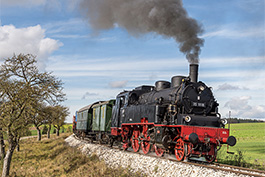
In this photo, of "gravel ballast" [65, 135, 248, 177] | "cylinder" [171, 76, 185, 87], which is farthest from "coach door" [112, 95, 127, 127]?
"cylinder" [171, 76, 185, 87]

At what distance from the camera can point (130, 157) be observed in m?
12.8

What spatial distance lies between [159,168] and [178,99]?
3.04 m

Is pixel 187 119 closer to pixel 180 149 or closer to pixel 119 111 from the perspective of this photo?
pixel 180 149

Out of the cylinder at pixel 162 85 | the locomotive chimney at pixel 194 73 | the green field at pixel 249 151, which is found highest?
the locomotive chimney at pixel 194 73

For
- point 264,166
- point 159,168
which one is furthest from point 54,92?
point 264,166

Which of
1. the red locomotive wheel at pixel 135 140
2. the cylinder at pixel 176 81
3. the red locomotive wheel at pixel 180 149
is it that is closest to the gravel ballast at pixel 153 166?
the red locomotive wheel at pixel 180 149

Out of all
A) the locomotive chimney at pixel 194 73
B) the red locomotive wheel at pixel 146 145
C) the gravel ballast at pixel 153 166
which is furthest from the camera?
the red locomotive wheel at pixel 146 145

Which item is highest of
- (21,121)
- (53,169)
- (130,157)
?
(21,121)

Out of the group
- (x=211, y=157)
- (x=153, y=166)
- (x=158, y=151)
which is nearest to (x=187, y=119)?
(x=211, y=157)

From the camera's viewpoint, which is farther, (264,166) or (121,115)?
(121,115)

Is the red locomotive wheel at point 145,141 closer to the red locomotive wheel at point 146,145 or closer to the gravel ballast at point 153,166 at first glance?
the red locomotive wheel at point 146,145

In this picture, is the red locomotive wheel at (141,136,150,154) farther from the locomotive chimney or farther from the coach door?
the locomotive chimney

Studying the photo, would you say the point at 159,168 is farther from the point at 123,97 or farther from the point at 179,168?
the point at 123,97

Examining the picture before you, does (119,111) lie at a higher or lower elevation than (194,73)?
lower
